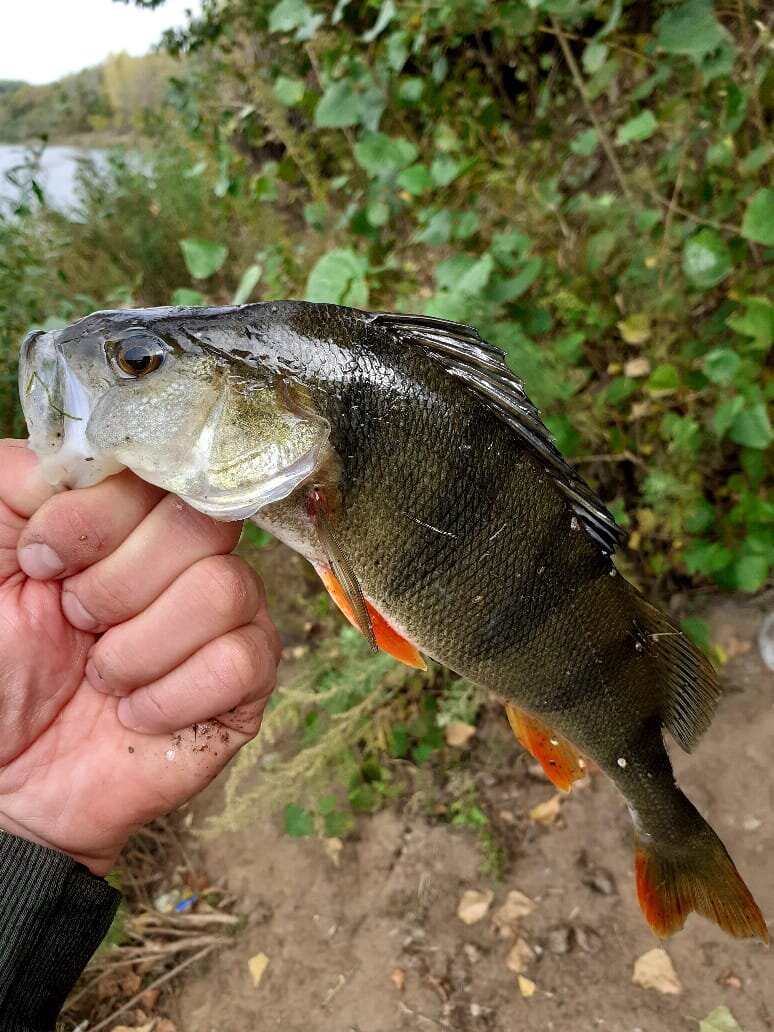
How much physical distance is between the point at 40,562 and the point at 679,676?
1.06 m

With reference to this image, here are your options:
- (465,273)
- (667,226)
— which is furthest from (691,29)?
(465,273)

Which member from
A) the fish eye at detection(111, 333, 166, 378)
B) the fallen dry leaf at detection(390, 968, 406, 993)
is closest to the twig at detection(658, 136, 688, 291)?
the fish eye at detection(111, 333, 166, 378)

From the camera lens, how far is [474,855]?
2.23 meters

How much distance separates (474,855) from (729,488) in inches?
57.3

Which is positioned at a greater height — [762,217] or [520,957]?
[762,217]

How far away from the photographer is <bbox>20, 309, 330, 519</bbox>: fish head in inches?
35.4

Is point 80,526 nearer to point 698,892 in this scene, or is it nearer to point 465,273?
point 698,892

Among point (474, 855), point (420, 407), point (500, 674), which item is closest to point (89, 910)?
point (500, 674)

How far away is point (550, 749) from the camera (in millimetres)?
1265

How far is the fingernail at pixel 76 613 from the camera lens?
100 centimetres

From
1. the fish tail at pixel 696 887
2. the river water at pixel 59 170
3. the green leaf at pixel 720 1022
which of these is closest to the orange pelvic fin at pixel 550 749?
the fish tail at pixel 696 887

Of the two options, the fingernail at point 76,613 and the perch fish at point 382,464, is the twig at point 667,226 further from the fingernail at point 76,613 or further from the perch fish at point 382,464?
the fingernail at point 76,613

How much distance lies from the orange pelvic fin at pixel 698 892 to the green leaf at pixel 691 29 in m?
1.93

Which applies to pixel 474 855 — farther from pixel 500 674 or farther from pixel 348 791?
pixel 500 674
